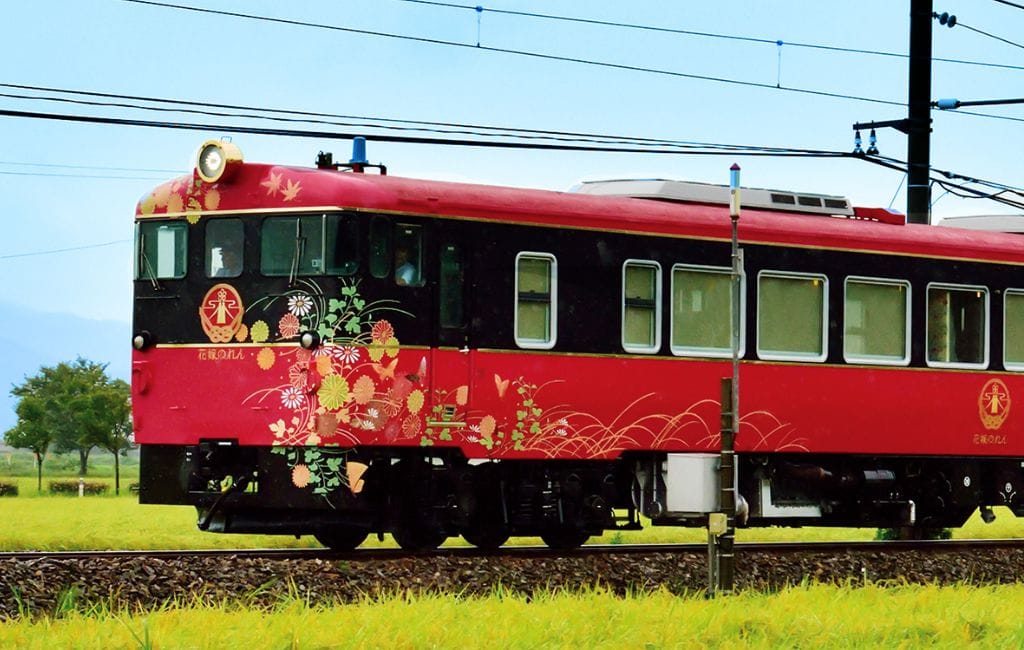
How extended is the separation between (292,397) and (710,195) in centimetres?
545

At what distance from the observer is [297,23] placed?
68.8 feet

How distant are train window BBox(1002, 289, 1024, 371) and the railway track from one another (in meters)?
2.13

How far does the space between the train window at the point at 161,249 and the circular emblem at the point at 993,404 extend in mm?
9294

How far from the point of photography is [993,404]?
2033cm

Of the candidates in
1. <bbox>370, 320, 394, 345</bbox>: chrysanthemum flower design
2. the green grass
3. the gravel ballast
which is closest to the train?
<bbox>370, 320, 394, 345</bbox>: chrysanthemum flower design

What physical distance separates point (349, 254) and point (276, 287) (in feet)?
2.66

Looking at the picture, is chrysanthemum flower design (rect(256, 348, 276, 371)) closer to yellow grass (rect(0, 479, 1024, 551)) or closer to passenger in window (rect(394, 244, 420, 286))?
passenger in window (rect(394, 244, 420, 286))

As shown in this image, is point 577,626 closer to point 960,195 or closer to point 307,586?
point 307,586

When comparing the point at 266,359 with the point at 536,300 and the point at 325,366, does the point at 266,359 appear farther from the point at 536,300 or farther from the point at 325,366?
the point at 536,300

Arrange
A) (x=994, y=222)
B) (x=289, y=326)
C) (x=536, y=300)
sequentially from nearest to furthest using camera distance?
(x=289, y=326) < (x=536, y=300) < (x=994, y=222)

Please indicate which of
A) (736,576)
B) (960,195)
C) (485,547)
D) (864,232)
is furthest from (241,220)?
(960,195)

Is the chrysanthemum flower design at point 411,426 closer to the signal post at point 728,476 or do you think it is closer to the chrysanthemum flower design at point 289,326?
the chrysanthemum flower design at point 289,326

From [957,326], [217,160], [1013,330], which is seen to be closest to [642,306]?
[217,160]

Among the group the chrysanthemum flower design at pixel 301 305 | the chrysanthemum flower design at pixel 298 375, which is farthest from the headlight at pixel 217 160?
the chrysanthemum flower design at pixel 298 375
